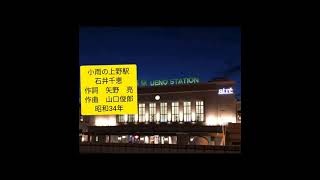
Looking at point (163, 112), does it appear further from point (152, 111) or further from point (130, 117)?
point (130, 117)

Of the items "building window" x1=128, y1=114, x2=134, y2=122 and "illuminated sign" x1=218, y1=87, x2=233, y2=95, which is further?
"building window" x1=128, y1=114, x2=134, y2=122

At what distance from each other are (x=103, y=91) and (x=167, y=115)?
992 inches

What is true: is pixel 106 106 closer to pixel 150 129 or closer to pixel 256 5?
pixel 256 5

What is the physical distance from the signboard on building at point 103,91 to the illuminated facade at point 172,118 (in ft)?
73.3

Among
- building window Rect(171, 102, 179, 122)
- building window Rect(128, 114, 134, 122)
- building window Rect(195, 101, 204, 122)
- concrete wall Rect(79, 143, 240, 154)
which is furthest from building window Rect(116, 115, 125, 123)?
concrete wall Rect(79, 143, 240, 154)

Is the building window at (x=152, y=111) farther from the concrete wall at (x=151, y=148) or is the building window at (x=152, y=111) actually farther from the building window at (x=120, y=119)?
the concrete wall at (x=151, y=148)

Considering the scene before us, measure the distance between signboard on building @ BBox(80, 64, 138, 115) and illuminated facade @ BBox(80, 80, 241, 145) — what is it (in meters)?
22.3

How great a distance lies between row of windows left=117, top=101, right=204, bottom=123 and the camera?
3152cm

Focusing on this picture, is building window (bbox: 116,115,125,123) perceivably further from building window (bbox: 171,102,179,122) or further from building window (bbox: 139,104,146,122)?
building window (bbox: 171,102,179,122)

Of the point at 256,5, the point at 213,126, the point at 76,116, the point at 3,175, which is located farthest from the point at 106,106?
the point at 213,126

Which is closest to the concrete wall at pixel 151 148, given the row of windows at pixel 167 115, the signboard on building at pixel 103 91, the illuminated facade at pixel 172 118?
the signboard on building at pixel 103 91

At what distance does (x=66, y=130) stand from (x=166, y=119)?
2695cm

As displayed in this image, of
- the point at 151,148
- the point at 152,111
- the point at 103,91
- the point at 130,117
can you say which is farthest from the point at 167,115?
the point at 103,91

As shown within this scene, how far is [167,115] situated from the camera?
1273 inches
